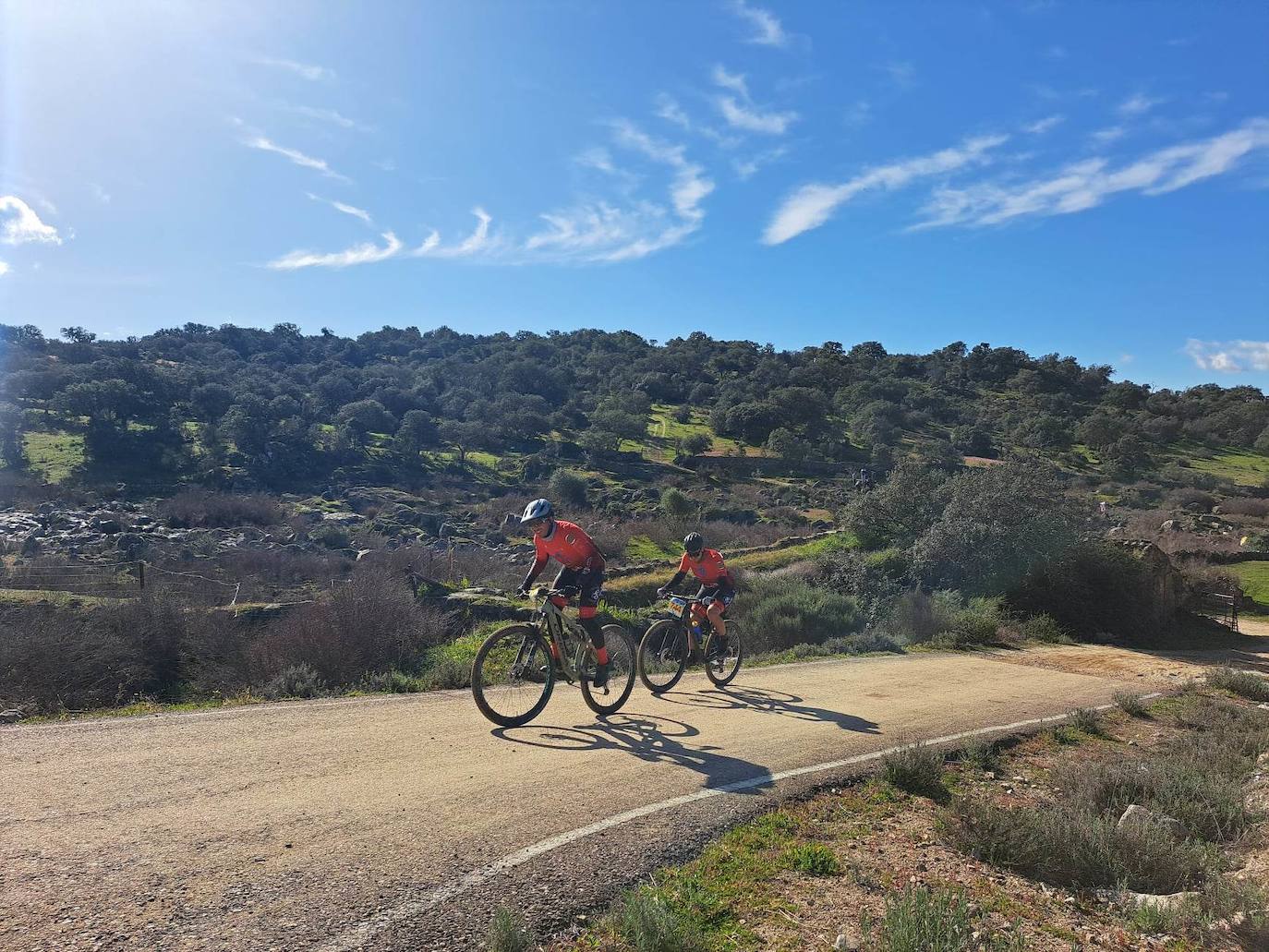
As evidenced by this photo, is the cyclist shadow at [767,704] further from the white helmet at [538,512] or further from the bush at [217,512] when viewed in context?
the bush at [217,512]

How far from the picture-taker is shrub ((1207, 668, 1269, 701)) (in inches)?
454

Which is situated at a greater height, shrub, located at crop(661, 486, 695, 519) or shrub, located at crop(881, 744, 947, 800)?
shrub, located at crop(661, 486, 695, 519)

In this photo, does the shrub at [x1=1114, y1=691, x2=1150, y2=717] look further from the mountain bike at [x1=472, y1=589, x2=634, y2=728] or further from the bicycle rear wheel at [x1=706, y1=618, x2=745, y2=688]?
the mountain bike at [x1=472, y1=589, x2=634, y2=728]

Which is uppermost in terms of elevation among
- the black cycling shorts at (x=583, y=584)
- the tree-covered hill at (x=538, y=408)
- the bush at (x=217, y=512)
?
the tree-covered hill at (x=538, y=408)

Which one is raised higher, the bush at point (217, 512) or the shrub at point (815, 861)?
the bush at point (217, 512)

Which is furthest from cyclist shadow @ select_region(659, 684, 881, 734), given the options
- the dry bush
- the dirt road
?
the dry bush

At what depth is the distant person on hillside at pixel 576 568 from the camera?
23.6ft

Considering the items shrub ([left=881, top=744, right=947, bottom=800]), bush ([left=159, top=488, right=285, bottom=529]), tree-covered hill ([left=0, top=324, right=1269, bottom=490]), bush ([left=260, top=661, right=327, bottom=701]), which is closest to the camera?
shrub ([left=881, top=744, right=947, bottom=800])

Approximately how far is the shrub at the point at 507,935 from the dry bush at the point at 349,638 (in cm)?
756

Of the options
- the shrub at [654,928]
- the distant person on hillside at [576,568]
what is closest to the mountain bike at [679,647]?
the distant person on hillside at [576,568]

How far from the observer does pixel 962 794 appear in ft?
20.4

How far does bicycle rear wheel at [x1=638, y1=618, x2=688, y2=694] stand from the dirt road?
0.70m

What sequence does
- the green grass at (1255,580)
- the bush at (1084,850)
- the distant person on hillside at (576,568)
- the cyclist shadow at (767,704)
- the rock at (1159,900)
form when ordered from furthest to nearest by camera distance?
the green grass at (1255,580) < the cyclist shadow at (767,704) < the distant person on hillside at (576,568) < the bush at (1084,850) < the rock at (1159,900)

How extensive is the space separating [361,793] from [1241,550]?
40328 mm
